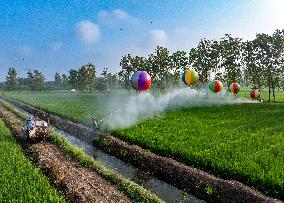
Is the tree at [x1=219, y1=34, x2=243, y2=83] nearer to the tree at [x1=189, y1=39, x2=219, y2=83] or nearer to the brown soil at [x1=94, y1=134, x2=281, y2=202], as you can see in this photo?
the tree at [x1=189, y1=39, x2=219, y2=83]

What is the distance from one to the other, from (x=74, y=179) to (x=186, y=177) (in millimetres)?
5610

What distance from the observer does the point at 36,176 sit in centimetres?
1678

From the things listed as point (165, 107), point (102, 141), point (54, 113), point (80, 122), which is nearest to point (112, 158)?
point (102, 141)

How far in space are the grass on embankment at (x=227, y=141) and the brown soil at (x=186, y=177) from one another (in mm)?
727

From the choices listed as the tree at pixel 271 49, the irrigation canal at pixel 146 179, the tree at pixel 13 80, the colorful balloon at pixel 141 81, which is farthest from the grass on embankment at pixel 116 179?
the tree at pixel 13 80

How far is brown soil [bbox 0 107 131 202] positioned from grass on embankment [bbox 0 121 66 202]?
2.17 ft

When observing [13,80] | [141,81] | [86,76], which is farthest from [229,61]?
[13,80]

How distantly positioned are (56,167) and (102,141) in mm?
8157

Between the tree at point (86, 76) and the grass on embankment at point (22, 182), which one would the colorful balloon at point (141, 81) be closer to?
the grass on embankment at point (22, 182)

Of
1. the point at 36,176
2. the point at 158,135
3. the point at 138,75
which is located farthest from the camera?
the point at 138,75

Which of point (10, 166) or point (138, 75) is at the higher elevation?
point (138, 75)

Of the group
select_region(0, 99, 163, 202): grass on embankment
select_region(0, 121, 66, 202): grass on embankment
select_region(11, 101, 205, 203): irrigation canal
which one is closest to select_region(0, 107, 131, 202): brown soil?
select_region(0, 99, 163, 202): grass on embankment

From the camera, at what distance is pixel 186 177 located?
17781 millimetres

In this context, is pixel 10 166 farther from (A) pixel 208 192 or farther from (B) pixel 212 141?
(B) pixel 212 141
